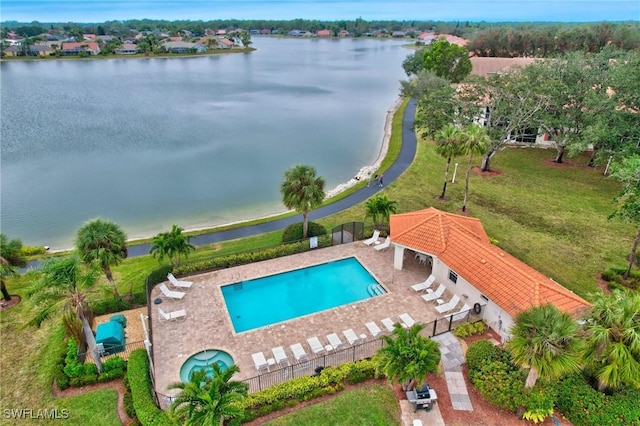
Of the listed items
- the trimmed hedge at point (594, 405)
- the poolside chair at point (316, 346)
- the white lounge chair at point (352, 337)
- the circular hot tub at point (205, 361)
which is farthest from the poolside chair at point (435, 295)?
the circular hot tub at point (205, 361)

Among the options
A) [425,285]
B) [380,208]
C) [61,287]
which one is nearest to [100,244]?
[61,287]

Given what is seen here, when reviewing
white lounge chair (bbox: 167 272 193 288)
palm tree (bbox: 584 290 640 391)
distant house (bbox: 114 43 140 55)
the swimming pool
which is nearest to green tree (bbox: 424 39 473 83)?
the swimming pool

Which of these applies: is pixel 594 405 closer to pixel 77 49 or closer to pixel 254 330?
pixel 254 330

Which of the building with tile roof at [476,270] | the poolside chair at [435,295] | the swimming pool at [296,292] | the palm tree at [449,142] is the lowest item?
the swimming pool at [296,292]

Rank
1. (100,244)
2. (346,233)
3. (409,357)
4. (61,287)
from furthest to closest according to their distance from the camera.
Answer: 1. (346,233)
2. (100,244)
3. (61,287)
4. (409,357)

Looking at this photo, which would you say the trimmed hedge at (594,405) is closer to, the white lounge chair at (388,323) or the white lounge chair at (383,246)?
the white lounge chair at (388,323)

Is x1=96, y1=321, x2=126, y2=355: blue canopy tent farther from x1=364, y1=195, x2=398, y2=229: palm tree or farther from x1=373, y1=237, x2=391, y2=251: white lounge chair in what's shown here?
x1=364, y1=195, x2=398, y2=229: palm tree
